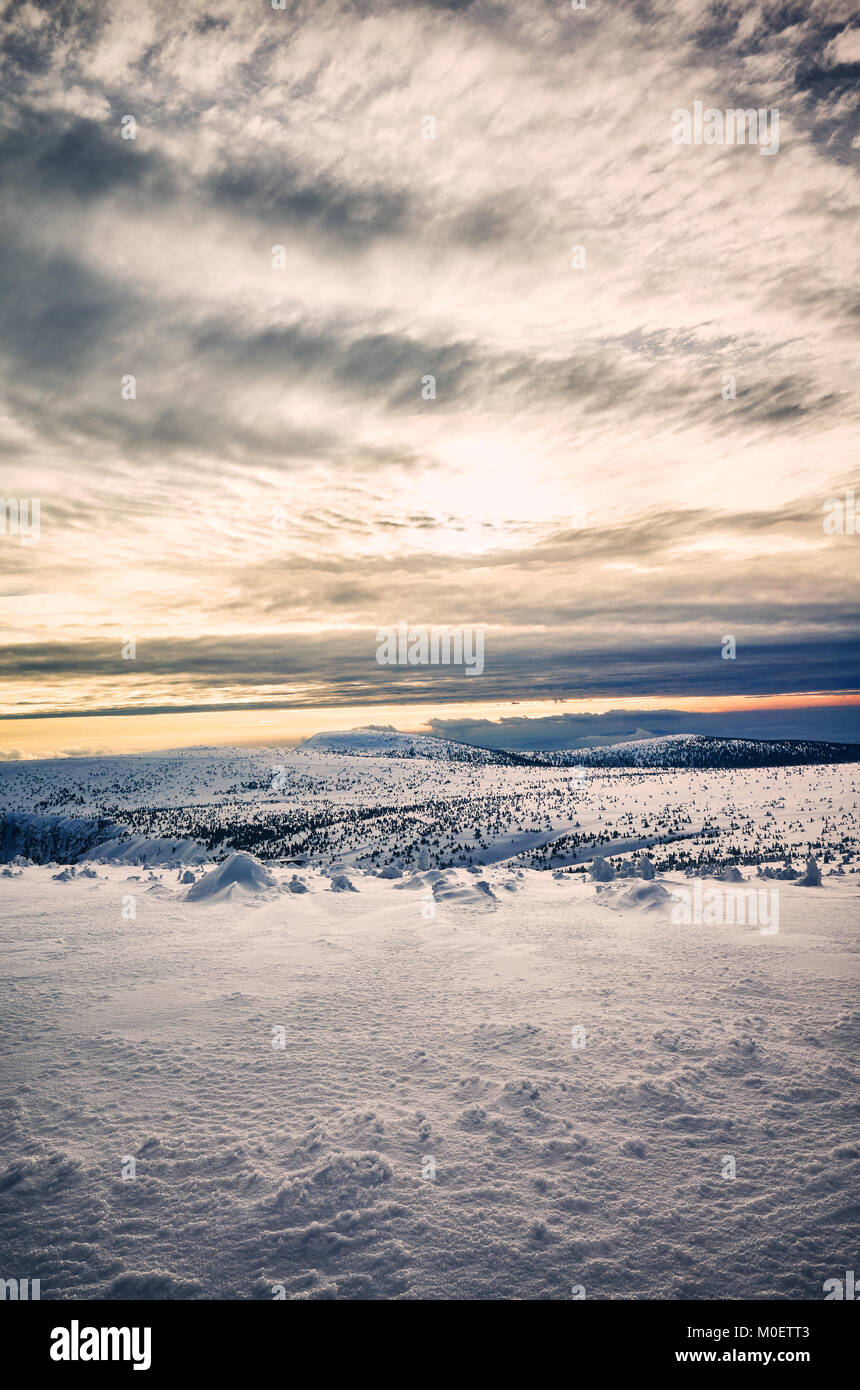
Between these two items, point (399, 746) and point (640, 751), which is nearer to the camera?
point (399, 746)

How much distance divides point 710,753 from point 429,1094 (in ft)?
579

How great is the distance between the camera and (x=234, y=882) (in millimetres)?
12703

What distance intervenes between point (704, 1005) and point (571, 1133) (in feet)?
9.33

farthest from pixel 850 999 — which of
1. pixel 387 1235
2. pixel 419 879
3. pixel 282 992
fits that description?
pixel 419 879

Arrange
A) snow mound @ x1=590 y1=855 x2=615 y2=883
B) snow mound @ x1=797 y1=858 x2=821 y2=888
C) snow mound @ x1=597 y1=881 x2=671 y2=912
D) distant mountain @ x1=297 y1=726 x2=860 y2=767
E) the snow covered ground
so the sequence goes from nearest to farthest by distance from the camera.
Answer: the snow covered ground → snow mound @ x1=597 y1=881 x2=671 y2=912 → snow mound @ x1=797 y1=858 x2=821 y2=888 → snow mound @ x1=590 y1=855 x2=615 y2=883 → distant mountain @ x1=297 y1=726 x2=860 y2=767

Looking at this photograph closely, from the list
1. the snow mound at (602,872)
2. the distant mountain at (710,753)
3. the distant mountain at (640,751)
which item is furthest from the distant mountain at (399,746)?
the snow mound at (602,872)

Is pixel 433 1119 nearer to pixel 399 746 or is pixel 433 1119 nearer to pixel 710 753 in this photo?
pixel 399 746

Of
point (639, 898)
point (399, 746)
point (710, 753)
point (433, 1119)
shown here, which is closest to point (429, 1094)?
point (433, 1119)

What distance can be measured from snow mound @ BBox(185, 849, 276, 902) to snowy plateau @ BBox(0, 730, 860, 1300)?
0.47 ft

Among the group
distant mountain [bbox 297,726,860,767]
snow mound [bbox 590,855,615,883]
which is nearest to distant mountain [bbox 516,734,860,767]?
distant mountain [bbox 297,726,860,767]

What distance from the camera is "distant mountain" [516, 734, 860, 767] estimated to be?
142000mm

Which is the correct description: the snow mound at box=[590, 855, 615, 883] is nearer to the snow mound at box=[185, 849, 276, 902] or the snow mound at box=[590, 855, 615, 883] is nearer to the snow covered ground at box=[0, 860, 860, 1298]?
the snow covered ground at box=[0, 860, 860, 1298]

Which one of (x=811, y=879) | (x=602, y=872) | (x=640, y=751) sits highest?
(x=811, y=879)

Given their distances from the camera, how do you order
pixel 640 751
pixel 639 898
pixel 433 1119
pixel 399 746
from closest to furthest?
1. pixel 433 1119
2. pixel 639 898
3. pixel 399 746
4. pixel 640 751
